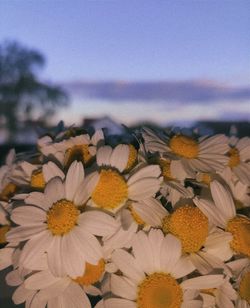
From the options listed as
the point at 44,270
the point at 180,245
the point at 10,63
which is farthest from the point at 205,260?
the point at 10,63

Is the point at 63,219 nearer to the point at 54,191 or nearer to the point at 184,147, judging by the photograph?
the point at 54,191

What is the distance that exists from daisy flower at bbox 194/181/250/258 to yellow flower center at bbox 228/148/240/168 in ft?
0.22

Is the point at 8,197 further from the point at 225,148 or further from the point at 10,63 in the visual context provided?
the point at 10,63

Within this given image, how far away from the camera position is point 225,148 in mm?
520

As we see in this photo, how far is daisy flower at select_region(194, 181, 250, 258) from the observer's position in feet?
1.48

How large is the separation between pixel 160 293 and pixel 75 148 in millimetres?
168

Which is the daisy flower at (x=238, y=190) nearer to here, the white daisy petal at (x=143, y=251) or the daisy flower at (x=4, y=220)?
the white daisy petal at (x=143, y=251)

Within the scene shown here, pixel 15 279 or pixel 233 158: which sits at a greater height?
pixel 233 158

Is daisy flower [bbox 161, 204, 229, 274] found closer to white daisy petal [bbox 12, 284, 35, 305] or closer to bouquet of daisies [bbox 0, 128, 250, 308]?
bouquet of daisies [bbox 0, 128, 250, 308]

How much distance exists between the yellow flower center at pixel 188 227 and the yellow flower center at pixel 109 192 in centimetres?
4

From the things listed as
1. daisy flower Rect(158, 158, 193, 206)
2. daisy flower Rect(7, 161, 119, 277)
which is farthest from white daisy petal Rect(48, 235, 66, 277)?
daisy flower Rect(158, 158, 193, 206)

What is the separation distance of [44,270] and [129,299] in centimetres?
8

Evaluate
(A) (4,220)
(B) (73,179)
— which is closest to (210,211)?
(B) (73,179)

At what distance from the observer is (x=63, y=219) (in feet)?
1.44
